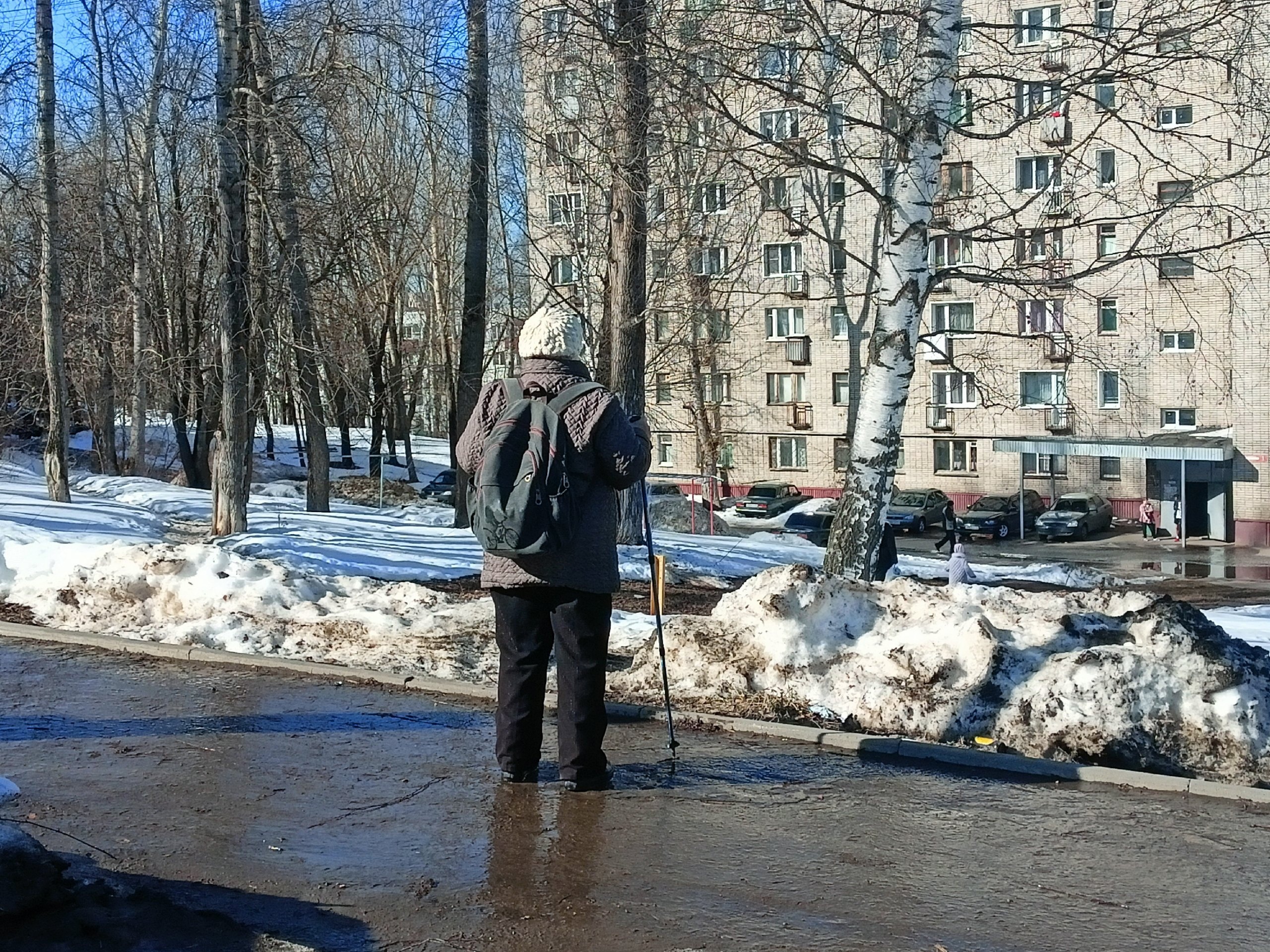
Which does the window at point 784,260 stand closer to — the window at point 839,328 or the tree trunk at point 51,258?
the window at point 839,328

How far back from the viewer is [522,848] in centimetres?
→ 465

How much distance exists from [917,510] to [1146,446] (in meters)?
7.75

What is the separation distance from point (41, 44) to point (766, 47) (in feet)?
43.1

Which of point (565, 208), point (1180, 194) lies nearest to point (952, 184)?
point (1180, 194)

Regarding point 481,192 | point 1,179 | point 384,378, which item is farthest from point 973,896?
point 384,378

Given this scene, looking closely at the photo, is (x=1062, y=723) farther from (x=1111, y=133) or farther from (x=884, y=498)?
(x=1111, y=133)

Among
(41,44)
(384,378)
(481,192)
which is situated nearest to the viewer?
(41,44)

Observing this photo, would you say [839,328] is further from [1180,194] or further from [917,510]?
[1180,194]

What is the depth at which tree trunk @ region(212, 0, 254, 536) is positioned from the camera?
1423 cm

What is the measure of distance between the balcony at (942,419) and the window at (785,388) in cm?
549

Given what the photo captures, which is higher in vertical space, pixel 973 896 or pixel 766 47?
pixel 766 47

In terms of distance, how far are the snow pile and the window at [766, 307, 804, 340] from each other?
47725 millimetres

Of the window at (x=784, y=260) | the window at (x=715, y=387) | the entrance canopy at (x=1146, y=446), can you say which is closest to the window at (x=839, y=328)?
the window at (x=784, y=260)

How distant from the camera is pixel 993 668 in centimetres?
675
